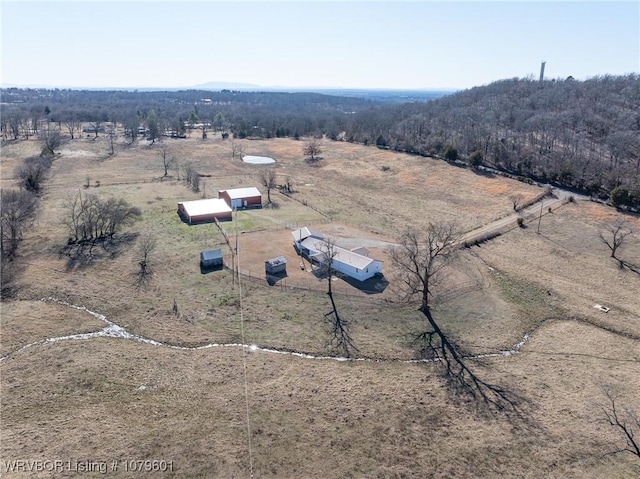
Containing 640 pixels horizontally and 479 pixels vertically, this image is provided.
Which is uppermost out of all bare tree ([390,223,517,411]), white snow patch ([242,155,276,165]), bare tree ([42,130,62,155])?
bare tree ([42,130,62,155])

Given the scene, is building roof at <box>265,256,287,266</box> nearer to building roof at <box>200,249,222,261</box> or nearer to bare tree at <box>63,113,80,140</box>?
building roof at <box>200,249,222,261</box>

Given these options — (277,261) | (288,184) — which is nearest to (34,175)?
(288,184)

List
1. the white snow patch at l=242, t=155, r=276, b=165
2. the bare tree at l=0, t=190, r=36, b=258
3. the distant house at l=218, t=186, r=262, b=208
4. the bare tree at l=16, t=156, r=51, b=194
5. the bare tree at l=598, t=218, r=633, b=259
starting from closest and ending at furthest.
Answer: the bare tree at l=0, t=190, r=36, b=258
the bare tree at l=598, t=218, r=633, b=259
the distant house at l=218, t=186, r=262, b=208
the bare tree at l=16, t=156, r=51, b=194
the white snow patch at l=242, t=155, r=276, b=165

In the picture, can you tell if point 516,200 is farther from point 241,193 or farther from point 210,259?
point 210,259

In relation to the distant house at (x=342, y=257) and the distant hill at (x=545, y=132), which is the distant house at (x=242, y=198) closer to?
the distant house at (x=342, y=257)

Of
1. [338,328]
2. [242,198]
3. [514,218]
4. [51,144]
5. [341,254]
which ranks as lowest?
[338,328]

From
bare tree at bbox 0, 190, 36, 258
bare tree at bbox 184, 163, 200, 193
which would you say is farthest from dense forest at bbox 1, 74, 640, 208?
bare tree at bbox 0, 190, 36, 258

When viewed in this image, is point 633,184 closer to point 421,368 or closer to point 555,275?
point 555,275

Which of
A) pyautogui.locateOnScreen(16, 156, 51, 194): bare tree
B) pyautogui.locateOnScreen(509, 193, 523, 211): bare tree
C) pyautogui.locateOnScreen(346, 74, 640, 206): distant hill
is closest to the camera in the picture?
pyautogui.locateOnScreen(509, 193, 523, 211): bare tree
